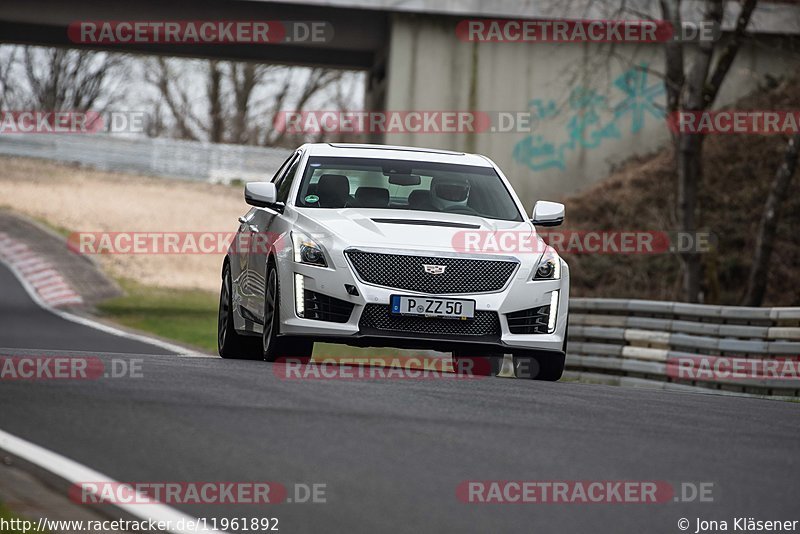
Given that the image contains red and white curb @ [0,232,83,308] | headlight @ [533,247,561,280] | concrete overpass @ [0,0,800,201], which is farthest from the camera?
concrete overpass @ [0,0,800,201]

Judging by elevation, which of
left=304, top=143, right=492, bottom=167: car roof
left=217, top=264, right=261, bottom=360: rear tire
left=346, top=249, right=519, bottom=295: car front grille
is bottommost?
left=217, top=264, right=261, bottom=360: rear tire

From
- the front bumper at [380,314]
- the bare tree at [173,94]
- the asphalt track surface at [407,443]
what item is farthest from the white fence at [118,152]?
the asphalt track surface at [407,443]

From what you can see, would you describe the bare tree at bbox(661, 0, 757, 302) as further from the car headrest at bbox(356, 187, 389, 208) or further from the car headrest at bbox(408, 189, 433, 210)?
the car headrest at bbox(356, 187, 389, 208)

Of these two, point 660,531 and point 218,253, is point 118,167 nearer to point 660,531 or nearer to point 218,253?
point 218,253

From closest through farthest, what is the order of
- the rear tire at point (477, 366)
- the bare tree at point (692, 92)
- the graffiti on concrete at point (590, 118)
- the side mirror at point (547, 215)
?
the side mirror at point (547, 215), the rear tire at point (477, 366), the bare tree at point (692, 92), the graffiti on concrete at point (590, 118)

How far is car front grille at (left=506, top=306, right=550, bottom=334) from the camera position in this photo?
10.9 m

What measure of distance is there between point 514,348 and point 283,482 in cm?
527

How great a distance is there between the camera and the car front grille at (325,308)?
10.6m

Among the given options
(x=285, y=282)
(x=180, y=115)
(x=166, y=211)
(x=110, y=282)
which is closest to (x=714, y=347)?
(x=285, y=282)

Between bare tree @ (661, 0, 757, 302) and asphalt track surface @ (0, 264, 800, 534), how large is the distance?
45.2 ft

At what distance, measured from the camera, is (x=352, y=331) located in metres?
10.6

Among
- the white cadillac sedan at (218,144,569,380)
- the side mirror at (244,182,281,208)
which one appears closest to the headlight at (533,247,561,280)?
the white cadillac sedan at (218,144,569,380)

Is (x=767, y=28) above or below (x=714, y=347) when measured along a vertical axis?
above

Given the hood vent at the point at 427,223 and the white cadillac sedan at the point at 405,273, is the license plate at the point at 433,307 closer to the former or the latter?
the white cadillac sedan at the point at 405,273
